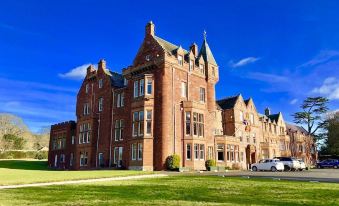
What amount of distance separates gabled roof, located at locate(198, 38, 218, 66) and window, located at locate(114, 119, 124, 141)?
15574 millimetres

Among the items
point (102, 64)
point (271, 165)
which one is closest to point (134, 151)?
point (271, 165)

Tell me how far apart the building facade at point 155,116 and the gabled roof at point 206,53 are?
155mm

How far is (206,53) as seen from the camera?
165 ft

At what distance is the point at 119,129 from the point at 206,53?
17.2 m

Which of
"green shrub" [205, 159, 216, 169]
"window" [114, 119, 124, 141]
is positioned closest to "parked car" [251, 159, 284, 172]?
"green shrub" [205, 159, 216, 169]

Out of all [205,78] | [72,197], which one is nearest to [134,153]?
[205,78]

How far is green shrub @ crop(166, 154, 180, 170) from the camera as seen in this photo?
127 ft

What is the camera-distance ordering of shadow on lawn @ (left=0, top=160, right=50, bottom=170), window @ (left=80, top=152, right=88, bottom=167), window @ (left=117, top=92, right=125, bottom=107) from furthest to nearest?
window @ (left=80, top=152, right=88, bottom=167)
shadow on lawn @ (left=0, top=160, right=50, bottom=170)
window @ (left=117, top=92, right=125, bottom=107)

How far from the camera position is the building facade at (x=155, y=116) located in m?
40.8

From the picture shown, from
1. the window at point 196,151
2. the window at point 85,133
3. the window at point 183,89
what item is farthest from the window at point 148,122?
the window at point 85,133

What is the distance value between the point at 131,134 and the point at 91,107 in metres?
13.7

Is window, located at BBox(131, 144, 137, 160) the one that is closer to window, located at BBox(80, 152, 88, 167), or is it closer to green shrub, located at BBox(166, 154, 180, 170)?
green shrub, located at BBox(166, 154, 180, 170)

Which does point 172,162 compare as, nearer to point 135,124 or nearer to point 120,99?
point 135,124

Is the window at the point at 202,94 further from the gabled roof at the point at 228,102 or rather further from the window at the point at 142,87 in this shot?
the gabled roof at the point at 228,102
